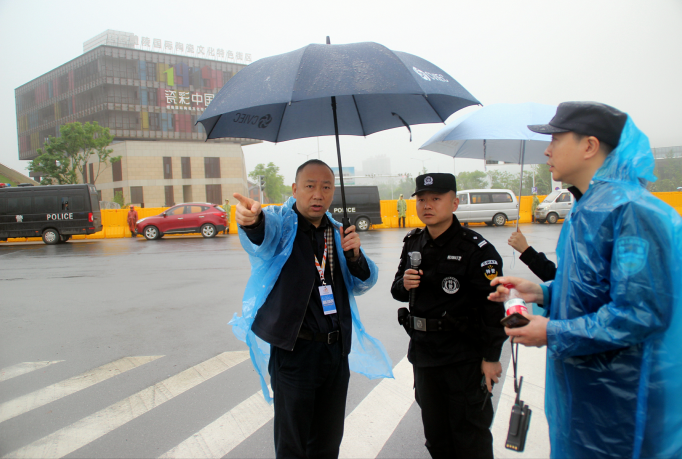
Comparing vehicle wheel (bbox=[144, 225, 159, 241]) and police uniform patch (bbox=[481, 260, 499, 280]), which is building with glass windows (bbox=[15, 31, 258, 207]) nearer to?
vehicle wheel (bbox=[144, 225, 159, 241])

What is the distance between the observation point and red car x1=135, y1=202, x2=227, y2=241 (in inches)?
750

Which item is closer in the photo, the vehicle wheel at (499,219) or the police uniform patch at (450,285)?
the police uniform patch at (450,285)

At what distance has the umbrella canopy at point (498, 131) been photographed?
11.3 ft

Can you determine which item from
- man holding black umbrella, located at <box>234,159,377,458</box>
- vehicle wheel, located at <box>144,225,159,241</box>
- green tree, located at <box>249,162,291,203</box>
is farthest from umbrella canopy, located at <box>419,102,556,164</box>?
green tree, located at <box>249,162,291,203</box>

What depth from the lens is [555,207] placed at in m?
22.0

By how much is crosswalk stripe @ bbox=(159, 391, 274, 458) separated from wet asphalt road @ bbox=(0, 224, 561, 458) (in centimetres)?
7

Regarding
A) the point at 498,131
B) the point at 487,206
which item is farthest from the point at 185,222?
the point at 498,131

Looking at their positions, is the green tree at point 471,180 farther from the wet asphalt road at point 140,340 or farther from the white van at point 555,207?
the wet asphalt road at point 140,340

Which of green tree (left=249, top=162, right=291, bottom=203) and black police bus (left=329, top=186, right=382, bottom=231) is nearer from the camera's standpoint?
black police bus (left=329, top=186, right=382, bottom=231)

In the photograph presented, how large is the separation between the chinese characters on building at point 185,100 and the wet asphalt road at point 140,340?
54.3 metres

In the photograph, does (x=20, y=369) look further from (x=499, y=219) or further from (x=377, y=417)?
(x=499, y=219)

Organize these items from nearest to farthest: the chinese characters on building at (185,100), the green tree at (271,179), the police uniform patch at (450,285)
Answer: the police uniform patch at (450,285)
the chinese characters on building at (185,100)
the green tree at (271,179)

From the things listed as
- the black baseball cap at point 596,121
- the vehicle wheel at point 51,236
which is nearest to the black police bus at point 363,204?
A: the vehicle wheel at point 51,236

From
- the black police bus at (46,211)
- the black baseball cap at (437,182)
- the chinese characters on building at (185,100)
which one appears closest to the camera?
the black baseball cap at (437,182)
